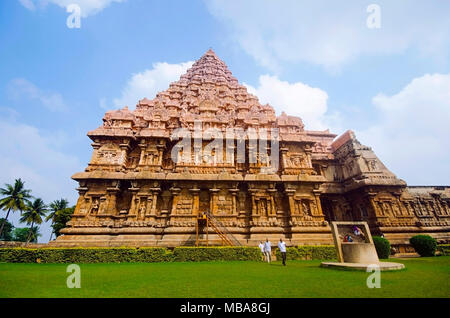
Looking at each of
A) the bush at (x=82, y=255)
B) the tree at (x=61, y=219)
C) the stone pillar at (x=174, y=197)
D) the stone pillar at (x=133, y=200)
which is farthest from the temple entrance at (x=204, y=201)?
the tree at (x=61, y=219)

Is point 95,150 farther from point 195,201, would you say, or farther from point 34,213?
point 34,213

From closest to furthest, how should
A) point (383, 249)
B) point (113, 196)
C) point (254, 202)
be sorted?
point (383, 249)
point (113, 196)
point (254, 202)

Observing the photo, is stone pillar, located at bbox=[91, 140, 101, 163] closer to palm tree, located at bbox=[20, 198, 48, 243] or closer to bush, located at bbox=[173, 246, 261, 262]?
bush, located at bbox=[173, 246, 261, 262]

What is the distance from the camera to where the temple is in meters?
17.8

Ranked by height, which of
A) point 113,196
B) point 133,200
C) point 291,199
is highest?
point 291,199

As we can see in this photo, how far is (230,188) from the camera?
63.6 feet

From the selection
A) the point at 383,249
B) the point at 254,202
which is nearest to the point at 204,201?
the point at 254,202

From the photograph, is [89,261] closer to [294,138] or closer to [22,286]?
[22,286]

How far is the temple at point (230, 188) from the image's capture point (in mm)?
17812

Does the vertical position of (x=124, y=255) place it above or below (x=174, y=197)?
below

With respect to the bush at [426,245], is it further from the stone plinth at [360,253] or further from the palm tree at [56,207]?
the palm tree at [56,207]
